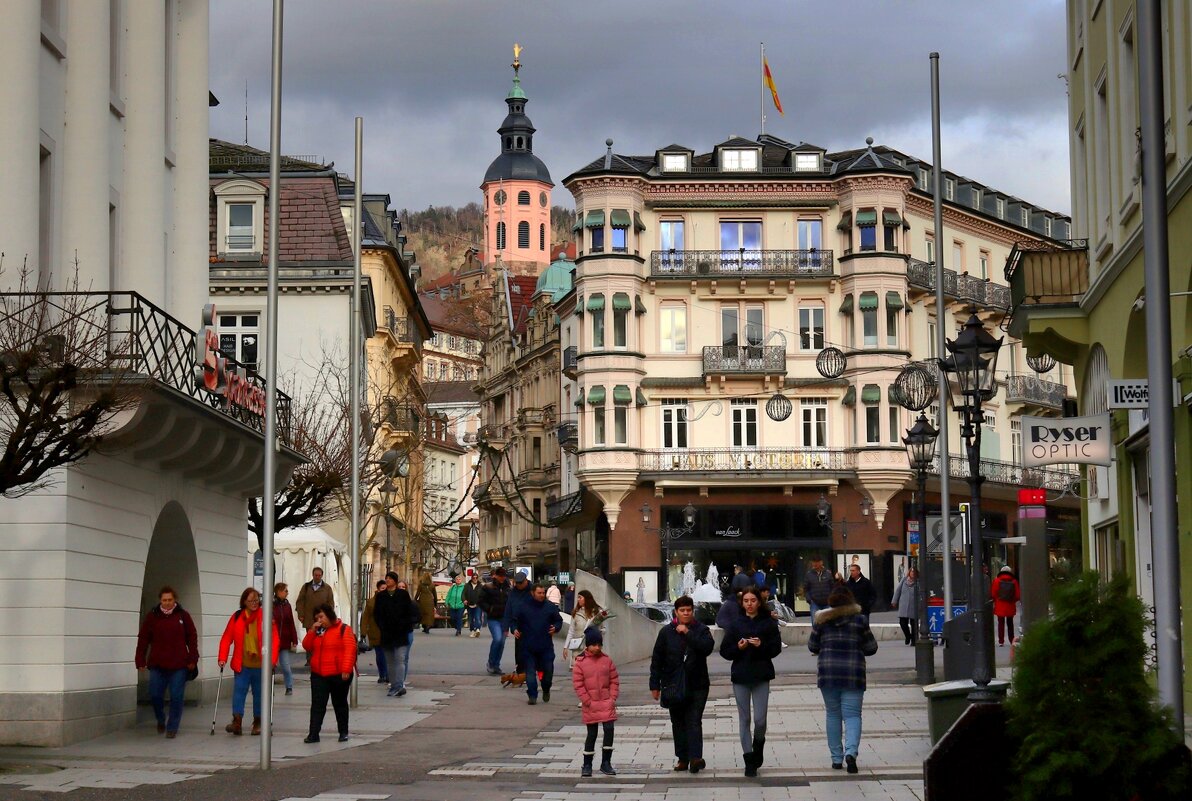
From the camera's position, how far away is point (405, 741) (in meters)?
21.2

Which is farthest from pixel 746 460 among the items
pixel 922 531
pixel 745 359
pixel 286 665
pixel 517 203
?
pixel 517 203

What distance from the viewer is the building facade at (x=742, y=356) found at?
68.4 m

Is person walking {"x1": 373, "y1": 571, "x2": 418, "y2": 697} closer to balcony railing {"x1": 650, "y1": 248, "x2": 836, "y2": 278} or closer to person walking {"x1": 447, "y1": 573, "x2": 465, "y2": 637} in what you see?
person walking {"x1": 447, "y1": 573, "x2": 465, "y2": 637}

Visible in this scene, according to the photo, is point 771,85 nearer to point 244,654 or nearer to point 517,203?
point 244,654

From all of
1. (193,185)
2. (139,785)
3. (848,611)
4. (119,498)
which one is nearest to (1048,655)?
(848,611)

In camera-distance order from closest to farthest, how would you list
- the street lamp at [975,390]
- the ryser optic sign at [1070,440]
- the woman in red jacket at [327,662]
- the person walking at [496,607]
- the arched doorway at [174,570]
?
the ryser optic sign at [1070,440] → the street lamp at [975,390] → the woman in red jacket at [327,662] → the arched doorway at [174,570] → the person walking at [496,607]

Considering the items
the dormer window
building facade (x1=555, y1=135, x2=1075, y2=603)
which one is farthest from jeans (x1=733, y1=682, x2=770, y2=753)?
the dormer window

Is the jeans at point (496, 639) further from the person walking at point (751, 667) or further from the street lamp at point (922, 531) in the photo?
the person walking at point (751, 667)

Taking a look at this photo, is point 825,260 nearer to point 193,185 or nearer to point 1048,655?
point 193,185

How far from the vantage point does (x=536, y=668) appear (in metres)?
27.3

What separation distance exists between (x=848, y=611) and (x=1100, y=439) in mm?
3051

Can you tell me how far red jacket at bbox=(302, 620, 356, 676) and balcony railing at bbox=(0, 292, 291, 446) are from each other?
3.32 meters

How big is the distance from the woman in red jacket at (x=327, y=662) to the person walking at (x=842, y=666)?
5841 mm

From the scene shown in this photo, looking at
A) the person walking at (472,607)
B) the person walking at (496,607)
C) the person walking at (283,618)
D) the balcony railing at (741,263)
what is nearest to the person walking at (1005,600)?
the person walking at (496,607)
